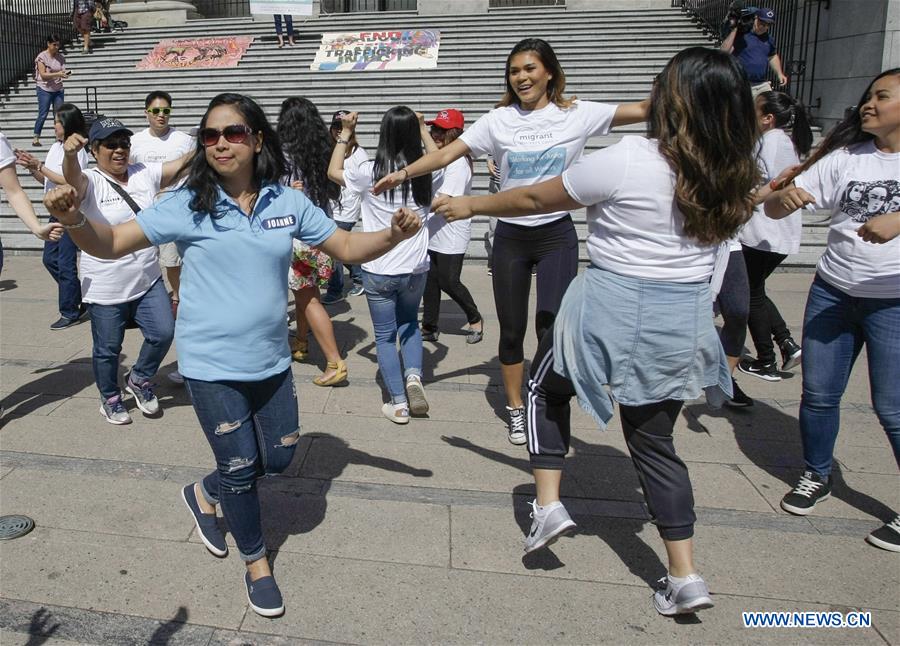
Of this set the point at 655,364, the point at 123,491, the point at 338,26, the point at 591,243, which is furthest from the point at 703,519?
the point at 338,26

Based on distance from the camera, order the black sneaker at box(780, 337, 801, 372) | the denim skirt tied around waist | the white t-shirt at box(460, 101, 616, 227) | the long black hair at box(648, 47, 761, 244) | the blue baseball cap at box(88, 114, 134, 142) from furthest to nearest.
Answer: the black sneaker at box(780, 337, 801, 372) < the blue baseball cap at box(88, 114, 134, 142) < the white t-shirt at box(460, 101, 616, 227) < the denim skirt tied around waist < the long black hair at box(648, 47, 761, 244)

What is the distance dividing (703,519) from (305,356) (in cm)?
344

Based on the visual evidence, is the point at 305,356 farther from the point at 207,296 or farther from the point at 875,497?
the point at 875,497

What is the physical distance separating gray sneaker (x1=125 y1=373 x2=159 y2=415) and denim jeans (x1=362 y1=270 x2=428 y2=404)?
144 cm

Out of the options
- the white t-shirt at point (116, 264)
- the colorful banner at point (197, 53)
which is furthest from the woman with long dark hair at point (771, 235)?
the colorful banner at point (197, 53)

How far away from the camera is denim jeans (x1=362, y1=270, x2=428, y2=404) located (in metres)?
4.58

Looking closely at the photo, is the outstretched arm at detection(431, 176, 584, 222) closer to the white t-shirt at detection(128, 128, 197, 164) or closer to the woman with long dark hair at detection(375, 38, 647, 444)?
the woman with long dark hair at detection(375, 38, 647, 444)

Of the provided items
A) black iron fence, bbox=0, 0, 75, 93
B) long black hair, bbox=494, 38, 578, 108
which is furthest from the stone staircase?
long black hair, bbox=494, 38, 578, 108

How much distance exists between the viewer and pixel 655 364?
2576mm

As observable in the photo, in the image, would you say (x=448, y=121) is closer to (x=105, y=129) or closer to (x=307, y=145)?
(x=307, y=145)

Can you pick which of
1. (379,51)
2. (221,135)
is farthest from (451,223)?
(379,51)

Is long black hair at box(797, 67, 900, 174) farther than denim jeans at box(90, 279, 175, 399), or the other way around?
denim jeans at box(90, 279, 175, 399)

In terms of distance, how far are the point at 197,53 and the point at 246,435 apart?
50.5 ft

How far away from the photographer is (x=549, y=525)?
2.78 m
